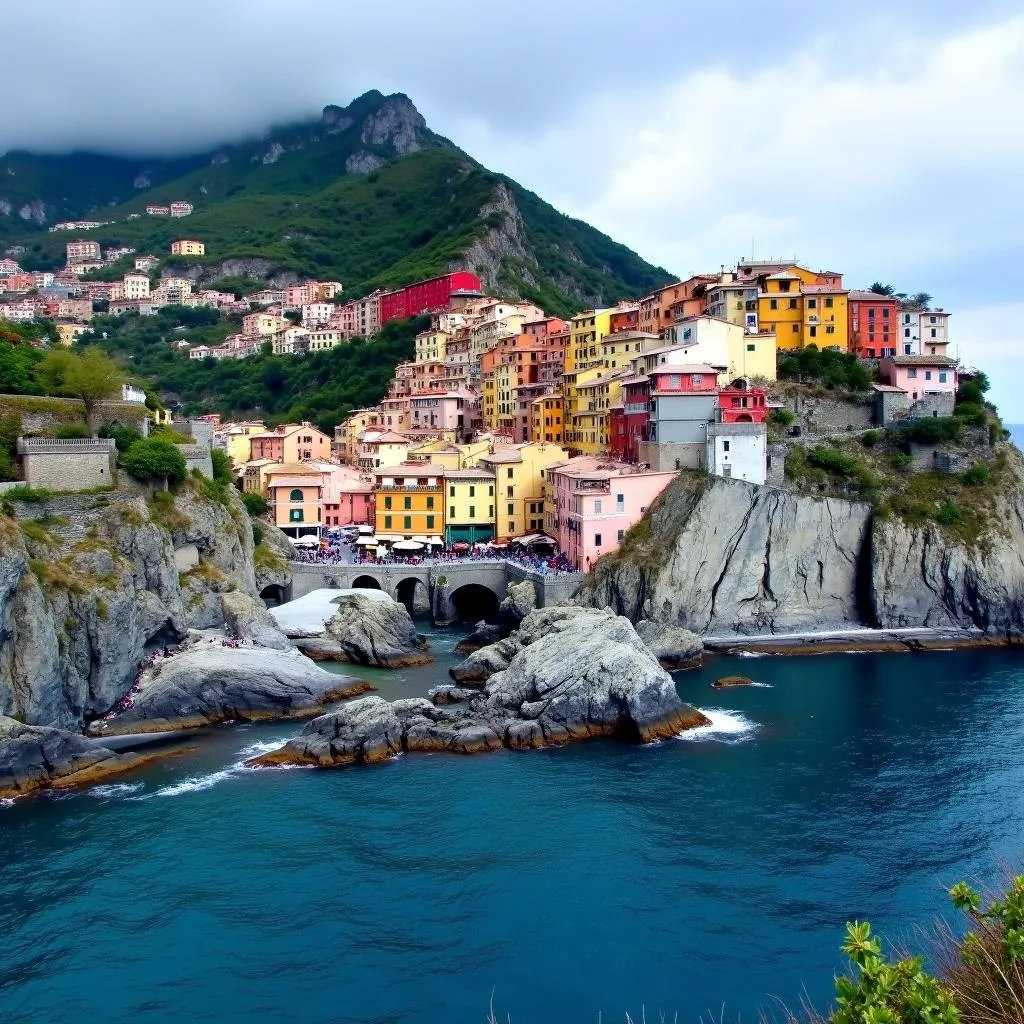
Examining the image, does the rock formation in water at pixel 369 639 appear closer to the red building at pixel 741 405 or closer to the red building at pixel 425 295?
the red building at pixel 741 405

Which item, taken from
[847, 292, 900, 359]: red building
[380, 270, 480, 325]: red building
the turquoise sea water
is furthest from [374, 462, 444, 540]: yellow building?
[380, 270, 480, 325]: red building

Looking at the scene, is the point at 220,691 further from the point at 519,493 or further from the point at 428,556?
the point at 519,493

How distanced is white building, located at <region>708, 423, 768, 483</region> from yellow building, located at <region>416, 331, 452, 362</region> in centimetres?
4343

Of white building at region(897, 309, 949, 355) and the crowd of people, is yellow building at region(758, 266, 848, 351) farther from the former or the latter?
the crowd of people

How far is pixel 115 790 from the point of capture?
93.9ft

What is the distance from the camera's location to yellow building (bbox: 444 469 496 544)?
5828 centimetres

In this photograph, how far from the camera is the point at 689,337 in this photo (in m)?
56.3

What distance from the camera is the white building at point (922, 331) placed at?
64875mm

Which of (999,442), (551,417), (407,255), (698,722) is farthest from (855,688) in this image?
(407,255)

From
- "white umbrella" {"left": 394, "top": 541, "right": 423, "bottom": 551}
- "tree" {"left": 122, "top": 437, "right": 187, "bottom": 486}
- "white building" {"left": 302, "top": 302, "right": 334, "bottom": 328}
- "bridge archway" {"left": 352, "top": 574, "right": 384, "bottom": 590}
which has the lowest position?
"bridge archway" {"left": 352, "top": 574, "right": 384, "bottom": 590}

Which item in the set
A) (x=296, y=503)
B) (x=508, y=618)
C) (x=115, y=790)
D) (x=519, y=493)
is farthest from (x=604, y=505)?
(x=115, y=790)

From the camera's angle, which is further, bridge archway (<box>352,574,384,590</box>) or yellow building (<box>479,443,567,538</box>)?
yellow building (<box>479,443,567,538</box>)

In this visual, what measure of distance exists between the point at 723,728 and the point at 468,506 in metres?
27.3

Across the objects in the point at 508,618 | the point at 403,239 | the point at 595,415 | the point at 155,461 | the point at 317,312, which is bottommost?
the point at 508,618
